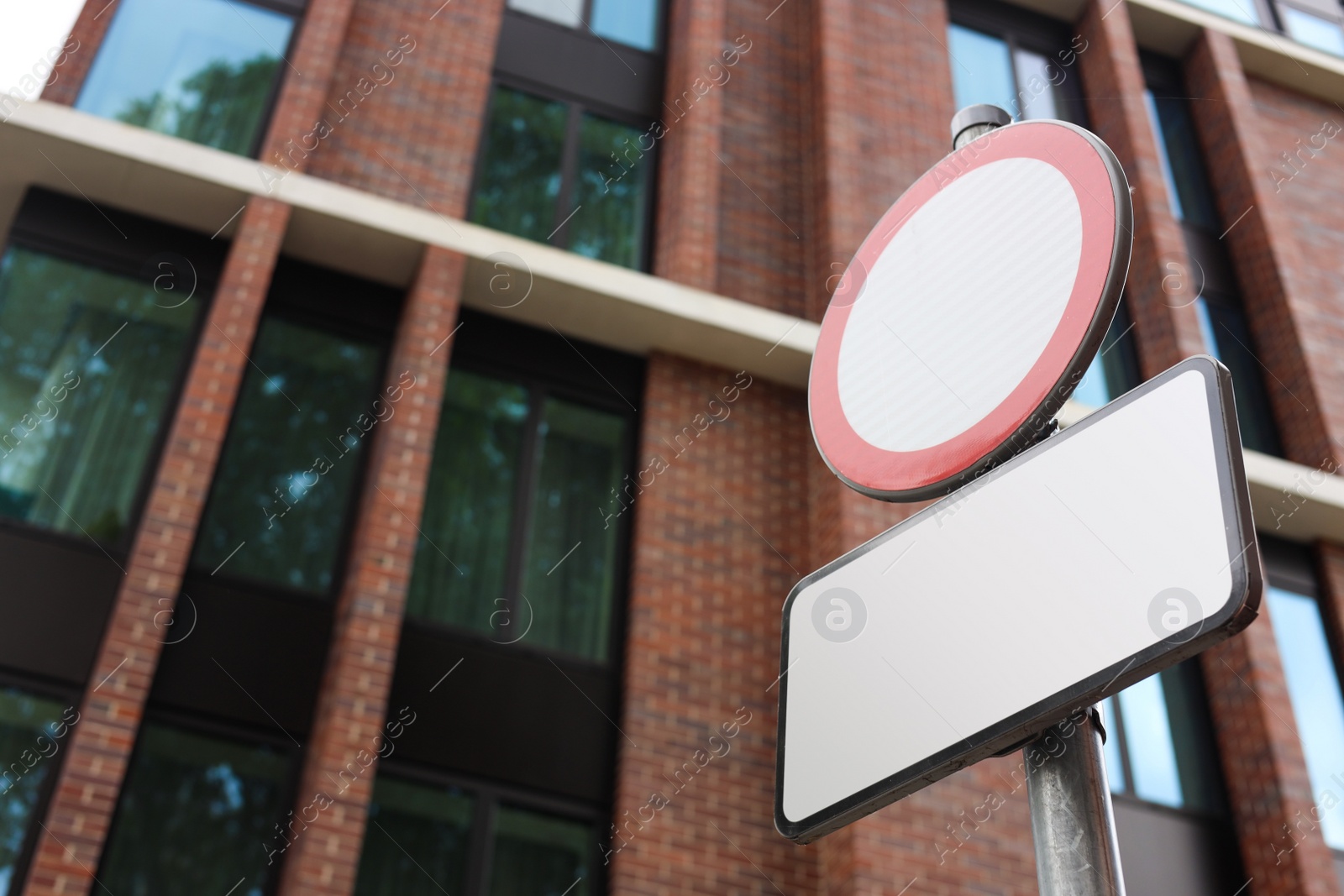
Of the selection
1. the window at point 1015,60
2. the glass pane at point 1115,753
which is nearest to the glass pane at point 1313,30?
the window at point 1015,60

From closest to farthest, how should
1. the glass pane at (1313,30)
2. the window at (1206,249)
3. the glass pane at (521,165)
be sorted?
the glass pane at (521,165), the window at (1206,249), the glass pane at (1313,30)

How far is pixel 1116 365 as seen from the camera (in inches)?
506

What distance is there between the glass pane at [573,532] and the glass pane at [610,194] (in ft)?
5.97

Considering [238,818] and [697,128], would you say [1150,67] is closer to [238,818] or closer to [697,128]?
[697,128]

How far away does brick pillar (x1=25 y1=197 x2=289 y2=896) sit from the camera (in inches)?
271

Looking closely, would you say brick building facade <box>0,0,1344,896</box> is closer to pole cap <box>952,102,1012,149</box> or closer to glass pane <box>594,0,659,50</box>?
glass pane <box>594,0,659,50</box>

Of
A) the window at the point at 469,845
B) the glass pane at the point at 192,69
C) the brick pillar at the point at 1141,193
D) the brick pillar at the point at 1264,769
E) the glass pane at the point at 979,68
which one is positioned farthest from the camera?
the glass pane at the point at 979,68

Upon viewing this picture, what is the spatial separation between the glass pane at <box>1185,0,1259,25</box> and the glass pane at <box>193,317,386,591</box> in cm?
1190

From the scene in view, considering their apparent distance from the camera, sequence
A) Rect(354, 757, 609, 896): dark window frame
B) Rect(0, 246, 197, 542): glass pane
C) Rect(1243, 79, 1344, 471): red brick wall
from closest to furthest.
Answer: Rect(354, 757, 609, 896): dark window frame < Rect(0, 246, 197, 542): glass pane < Rect(1243, 79, 1344, 471): red brick wall

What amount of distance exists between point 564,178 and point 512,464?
318 cm

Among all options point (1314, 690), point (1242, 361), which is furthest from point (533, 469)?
point (1242, 361)

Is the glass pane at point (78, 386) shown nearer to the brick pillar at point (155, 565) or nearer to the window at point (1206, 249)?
the brick pillar at point (155, 565)

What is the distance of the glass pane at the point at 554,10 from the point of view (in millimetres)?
12562

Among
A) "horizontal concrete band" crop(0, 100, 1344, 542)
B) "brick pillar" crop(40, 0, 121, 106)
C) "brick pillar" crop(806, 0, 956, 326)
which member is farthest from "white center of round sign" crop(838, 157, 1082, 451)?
"brick pillar" crop(40, 0, 121, 106)
